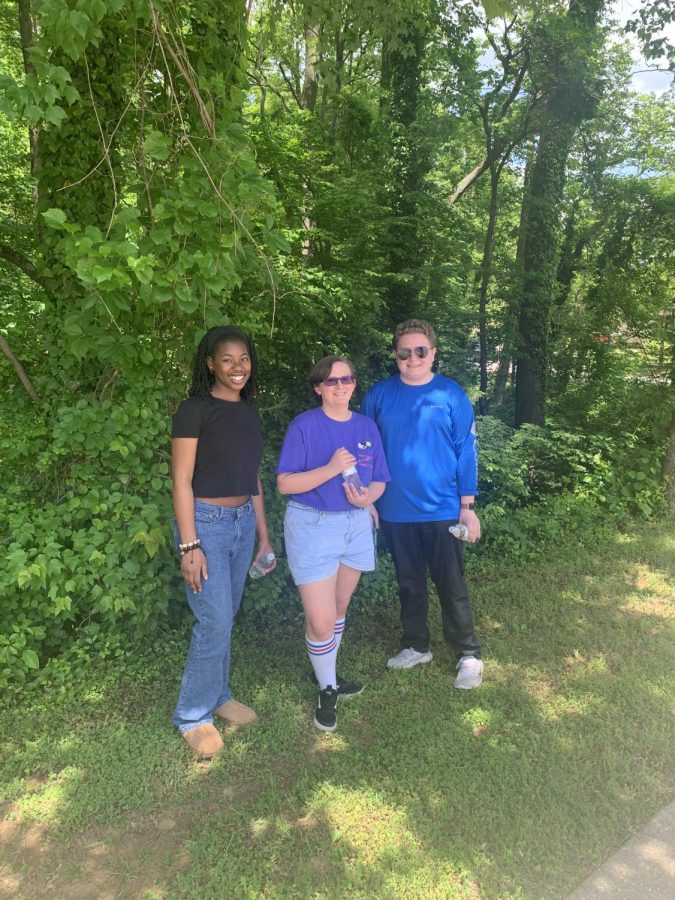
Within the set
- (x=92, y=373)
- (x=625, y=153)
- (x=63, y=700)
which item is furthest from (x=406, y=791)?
(x=625, y=153)

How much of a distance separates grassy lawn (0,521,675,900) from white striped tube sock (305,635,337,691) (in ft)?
0.78

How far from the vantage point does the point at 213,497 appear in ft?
8.75

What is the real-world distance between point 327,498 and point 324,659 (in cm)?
90

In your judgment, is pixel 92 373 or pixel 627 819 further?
pixel 92 373

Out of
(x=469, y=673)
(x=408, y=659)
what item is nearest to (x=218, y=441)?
(x=408, y=659)

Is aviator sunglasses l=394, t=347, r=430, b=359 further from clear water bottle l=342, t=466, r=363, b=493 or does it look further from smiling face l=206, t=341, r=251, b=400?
smiling face l=206, t=341, r=251, b=400

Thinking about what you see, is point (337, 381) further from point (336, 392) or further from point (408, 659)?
point (408, 659)

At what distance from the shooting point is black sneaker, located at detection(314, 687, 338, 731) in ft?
9.93

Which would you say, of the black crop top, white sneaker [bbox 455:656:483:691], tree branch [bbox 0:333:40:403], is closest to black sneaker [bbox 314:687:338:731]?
white sneaker [bbox 455:656:483:691]

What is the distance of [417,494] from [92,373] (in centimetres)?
214

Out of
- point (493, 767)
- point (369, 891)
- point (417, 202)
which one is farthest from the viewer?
point (417, 202)

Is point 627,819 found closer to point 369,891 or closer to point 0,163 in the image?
point 369,891

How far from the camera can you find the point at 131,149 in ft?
12.1

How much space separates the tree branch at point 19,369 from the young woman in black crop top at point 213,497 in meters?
1.52
